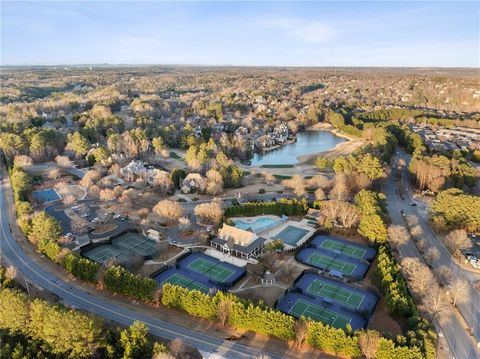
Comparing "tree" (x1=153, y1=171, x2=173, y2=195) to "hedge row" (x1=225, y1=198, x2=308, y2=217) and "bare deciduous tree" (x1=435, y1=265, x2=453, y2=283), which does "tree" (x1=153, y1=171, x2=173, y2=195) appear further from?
"bare deciduous tree" (x1=435, y1=265, x2=453, y2=283)

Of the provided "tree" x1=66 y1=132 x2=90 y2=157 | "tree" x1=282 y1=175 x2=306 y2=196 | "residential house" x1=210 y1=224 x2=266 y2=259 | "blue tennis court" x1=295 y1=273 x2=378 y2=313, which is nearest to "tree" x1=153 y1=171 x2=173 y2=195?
"residential house" x1=210 y1=224 x2=266 y2=259

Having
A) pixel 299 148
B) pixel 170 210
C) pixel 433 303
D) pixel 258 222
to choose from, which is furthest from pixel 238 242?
pixel 299 148

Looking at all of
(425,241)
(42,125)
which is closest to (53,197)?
(42,125)

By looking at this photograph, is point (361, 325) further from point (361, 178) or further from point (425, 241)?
point (361, 178)

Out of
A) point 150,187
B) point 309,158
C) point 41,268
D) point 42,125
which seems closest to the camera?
point 41,268

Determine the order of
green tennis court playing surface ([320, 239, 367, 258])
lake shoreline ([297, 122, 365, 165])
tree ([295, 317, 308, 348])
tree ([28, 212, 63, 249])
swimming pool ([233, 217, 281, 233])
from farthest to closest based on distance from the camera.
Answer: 1. lake shoreline ([297, 122, 365, 165])
2. swimming pool ([233, 217, 281, 233])
3. green tennis court playing surface ([320, 239, 367, 258])
4. tree ([28, 212, 63, 249])
5. tree ([295, 317, 308, 348])
